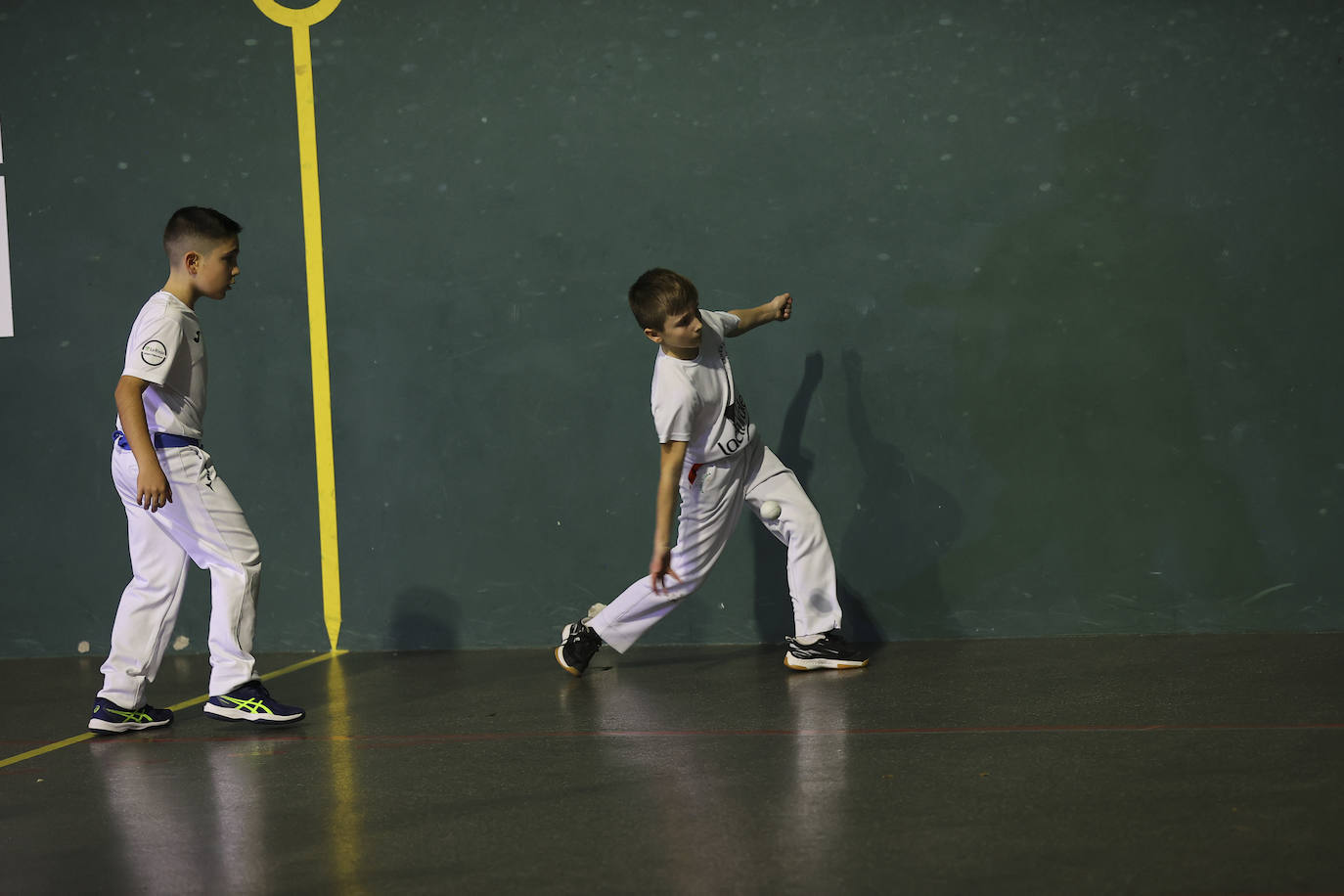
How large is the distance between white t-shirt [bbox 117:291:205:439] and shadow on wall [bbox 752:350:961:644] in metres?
2.27

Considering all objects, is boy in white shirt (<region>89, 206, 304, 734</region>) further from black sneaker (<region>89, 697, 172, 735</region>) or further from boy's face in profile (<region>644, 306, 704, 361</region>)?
boy's face in profile (<region>644, 306, 704, 361</region>)

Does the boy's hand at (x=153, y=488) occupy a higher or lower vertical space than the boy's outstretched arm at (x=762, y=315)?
lower

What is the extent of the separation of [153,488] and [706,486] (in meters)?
1.83

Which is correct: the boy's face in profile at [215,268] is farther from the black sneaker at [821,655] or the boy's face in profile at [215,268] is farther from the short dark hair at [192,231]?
the black sneaker at [821,655]

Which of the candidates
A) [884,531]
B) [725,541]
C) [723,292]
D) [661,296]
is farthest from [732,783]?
[723,292]

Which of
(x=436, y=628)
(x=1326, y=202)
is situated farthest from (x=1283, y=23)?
(x=436, y=628)

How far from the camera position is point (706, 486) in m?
4.53

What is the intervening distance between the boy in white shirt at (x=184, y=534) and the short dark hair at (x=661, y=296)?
1.32m

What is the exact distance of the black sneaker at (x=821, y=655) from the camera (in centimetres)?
448

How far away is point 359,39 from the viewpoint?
531cm

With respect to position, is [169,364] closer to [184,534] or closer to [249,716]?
[184,534]

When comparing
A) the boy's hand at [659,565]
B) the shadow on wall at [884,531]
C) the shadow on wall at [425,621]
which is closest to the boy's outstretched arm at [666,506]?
the boy's hand at [659,565]

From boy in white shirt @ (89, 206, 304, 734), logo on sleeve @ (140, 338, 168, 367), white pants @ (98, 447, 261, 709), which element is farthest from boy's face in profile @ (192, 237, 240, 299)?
white pants @ (98, 447, 261, 709)

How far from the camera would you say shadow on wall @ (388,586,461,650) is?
5.37 m
